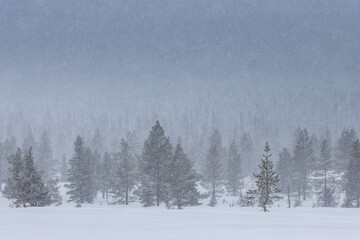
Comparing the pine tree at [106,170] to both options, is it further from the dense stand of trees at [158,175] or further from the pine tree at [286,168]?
the pine tree at [286,168]

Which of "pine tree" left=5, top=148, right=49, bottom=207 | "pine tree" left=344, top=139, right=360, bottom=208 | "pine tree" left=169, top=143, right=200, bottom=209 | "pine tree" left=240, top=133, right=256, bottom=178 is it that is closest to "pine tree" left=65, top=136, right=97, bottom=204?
"pine tree" left=169, top=143, right=200, bottom=209

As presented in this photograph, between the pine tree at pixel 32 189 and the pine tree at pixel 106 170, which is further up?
the pine tree at pixel 106 170

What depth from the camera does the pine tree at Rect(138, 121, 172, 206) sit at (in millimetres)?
49906

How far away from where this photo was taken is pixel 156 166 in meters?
50.3

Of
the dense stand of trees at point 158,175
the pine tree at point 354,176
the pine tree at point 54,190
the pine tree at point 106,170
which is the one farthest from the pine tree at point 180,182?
the pine tree at point 106,170

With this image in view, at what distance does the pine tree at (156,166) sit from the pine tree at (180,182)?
6.75ft

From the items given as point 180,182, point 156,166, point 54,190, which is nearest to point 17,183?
point 180,182

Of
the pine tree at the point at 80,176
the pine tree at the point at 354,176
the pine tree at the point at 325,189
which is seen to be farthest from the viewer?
the pine tree at the point at 80,176

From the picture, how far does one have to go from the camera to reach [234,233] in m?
14.5

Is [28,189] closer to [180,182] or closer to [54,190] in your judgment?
[180,182]

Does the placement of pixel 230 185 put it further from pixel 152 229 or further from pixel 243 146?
pixel 152 229

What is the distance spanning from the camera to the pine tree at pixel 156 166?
164 feet

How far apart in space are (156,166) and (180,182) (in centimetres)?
779

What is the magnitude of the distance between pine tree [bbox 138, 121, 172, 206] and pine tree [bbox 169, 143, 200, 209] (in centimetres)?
206
